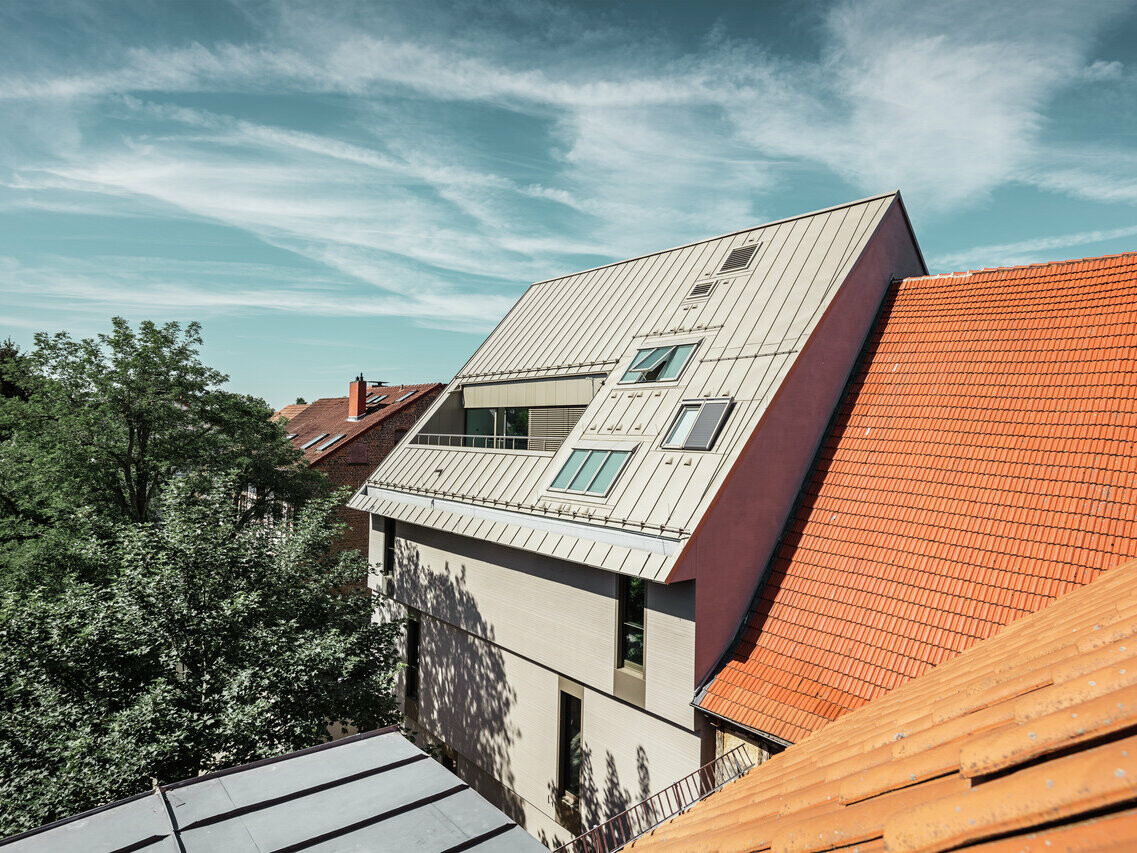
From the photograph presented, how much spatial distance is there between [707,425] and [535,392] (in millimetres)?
5867

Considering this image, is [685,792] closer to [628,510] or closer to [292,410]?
[628,510]

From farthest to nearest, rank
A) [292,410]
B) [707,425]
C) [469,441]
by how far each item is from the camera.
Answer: [292,410], [469,441], [707,425]

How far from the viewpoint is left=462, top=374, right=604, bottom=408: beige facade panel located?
12.9 metres

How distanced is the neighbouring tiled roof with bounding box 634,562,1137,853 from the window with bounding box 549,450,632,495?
6467 mm

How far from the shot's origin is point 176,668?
8391 millimetres

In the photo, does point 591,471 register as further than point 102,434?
No

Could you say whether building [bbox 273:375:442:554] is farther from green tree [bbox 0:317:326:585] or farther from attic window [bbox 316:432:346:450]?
green tree [bbox 0:317:326:585]

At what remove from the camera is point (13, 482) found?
1723 centimetres

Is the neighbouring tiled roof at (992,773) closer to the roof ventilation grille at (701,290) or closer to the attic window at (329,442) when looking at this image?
the roof ventilation grille at (701,290)

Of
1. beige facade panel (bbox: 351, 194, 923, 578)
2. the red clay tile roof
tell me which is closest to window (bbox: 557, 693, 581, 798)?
beige facade panel (bbox: 351, 194, 923, 578)

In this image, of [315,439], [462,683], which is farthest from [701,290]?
[315,439]

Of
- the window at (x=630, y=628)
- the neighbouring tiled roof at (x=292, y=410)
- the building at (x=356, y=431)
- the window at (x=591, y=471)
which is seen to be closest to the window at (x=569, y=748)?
the window at (x=630, y=628)

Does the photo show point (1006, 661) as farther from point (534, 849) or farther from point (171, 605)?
point (171, 605)

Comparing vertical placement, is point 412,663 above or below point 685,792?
below
